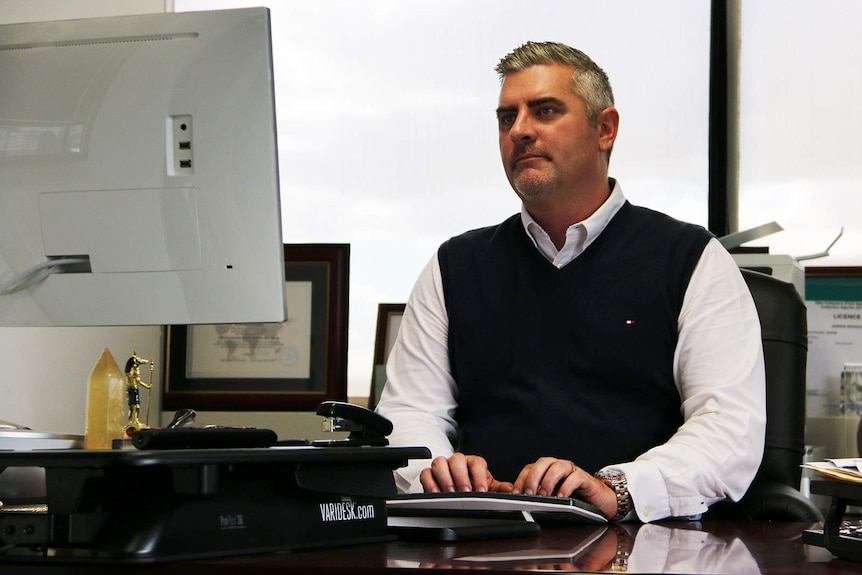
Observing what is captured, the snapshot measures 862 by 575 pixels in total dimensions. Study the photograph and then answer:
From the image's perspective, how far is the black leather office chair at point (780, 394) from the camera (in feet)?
5.94

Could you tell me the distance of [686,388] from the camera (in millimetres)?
1838

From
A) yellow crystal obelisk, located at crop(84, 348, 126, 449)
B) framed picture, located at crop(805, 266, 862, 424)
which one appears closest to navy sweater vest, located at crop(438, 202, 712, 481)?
yellow crystal obelisk, located at crop(84, 348, 126, 449)

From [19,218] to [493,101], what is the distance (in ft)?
6.16

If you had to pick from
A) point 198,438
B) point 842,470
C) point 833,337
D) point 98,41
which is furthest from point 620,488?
point 833,337

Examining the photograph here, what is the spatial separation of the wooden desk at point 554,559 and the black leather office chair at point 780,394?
0.82 metres

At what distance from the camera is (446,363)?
203 centimetres

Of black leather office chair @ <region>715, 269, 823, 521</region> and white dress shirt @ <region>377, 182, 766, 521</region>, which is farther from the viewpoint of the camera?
black leather office chair @ <region>715, 269, 823, 521</region>

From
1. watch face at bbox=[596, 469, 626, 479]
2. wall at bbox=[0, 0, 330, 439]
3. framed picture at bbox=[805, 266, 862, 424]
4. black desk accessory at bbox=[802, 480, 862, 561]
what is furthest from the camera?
framed picture at bbox=[805, 266, 862, 424]

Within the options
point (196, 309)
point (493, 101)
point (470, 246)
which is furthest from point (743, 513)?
point (493, 101)

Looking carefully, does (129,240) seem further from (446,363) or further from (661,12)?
(661,12)

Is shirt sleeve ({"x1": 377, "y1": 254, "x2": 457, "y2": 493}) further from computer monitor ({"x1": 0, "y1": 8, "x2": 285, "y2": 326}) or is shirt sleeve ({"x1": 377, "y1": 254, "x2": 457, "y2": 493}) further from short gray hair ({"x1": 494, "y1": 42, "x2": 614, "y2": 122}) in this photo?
computer monitor ({"x1": 0, "y1": 8, "x2": 285, "y2": 326})

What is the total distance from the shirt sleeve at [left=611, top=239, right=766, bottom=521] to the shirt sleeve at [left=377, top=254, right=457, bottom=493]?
0.44m

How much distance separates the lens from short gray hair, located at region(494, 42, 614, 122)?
2045 mm

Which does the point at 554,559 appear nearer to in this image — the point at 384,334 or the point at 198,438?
the point at 198,438
